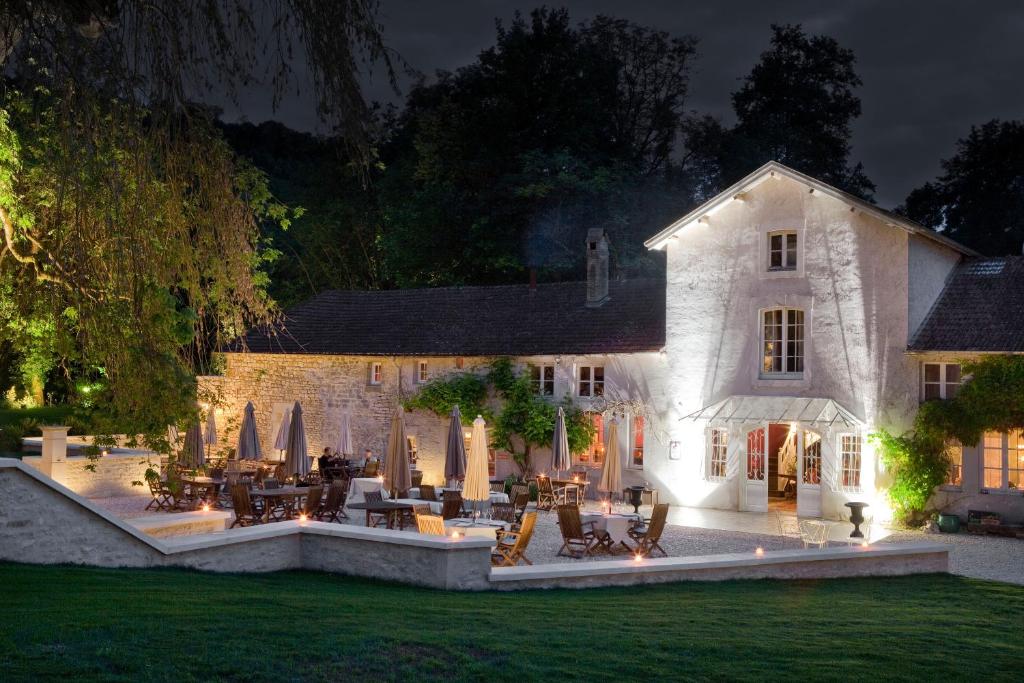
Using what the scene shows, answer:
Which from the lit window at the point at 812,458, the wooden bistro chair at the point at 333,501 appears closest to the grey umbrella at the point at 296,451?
the wooden bistro chair at the point at 333,501

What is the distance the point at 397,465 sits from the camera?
1967 cm

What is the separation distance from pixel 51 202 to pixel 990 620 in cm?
1105

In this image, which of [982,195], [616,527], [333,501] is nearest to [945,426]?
[616,527]

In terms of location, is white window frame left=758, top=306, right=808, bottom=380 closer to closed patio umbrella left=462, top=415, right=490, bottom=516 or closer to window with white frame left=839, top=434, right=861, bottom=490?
window with white frame left=839, top=434, right=861, bottom=490

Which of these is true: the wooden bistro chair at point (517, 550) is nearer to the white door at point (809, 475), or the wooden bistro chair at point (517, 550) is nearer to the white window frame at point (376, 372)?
the white door at point (809, 475)

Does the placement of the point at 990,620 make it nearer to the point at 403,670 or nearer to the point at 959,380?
the point at 403,670

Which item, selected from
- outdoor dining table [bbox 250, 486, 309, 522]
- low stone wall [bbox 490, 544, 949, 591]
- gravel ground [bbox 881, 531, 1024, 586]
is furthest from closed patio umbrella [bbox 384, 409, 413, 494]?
gravel ground [bbox 881, 531, 1024, 586]

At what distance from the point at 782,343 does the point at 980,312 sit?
4.35 metres

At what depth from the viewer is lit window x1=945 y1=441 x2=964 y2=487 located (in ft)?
74.0

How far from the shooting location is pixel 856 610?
40.0 feet

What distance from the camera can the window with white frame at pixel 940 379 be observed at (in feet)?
76.5

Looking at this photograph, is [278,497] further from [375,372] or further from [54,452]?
[375,372]

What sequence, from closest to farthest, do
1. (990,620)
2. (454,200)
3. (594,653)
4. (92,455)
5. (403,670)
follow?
(403,670)
(594,653)
(92,455)
(990,620)
(454,200)

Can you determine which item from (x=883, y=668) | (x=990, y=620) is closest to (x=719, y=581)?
(x=990, y=620)
